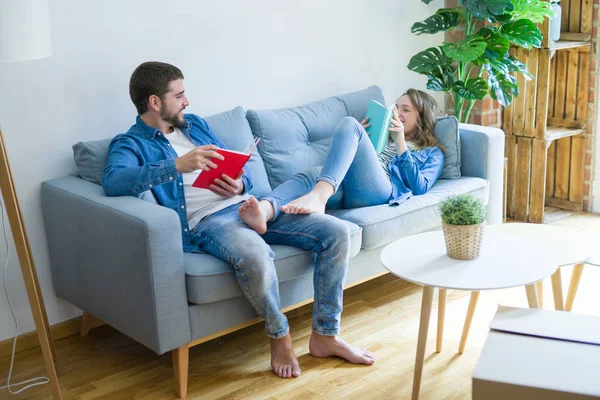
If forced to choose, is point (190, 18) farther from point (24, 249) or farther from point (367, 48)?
point (24, 249)

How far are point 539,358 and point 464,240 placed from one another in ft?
1.83

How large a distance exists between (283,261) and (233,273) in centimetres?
21

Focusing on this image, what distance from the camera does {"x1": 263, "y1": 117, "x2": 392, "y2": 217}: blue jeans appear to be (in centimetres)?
300

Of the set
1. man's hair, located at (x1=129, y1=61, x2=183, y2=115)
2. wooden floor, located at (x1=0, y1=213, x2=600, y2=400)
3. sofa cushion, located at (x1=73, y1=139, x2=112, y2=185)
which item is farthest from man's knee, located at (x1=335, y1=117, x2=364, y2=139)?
sofa cushion, located at (x1=73, y1=139, x2=112, y2=185)

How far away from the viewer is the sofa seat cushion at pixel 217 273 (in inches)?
102

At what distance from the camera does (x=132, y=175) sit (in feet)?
8.81

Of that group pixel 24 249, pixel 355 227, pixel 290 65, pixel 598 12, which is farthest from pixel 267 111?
pixel 598 12

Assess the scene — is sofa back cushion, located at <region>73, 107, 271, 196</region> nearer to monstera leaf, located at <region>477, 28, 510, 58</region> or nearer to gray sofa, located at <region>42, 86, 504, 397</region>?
gray sofa, located at <region>42, 86, 504, 397</region>

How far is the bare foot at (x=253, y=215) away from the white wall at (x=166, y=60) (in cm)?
76

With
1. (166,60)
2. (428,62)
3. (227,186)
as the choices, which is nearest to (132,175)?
(227,186)

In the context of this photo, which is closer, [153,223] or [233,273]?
[153,223]

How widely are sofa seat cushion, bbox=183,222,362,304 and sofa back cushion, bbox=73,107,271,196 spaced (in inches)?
19.9

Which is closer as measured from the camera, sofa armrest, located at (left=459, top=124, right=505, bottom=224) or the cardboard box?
the cardboard box

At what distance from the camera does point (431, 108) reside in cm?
360
